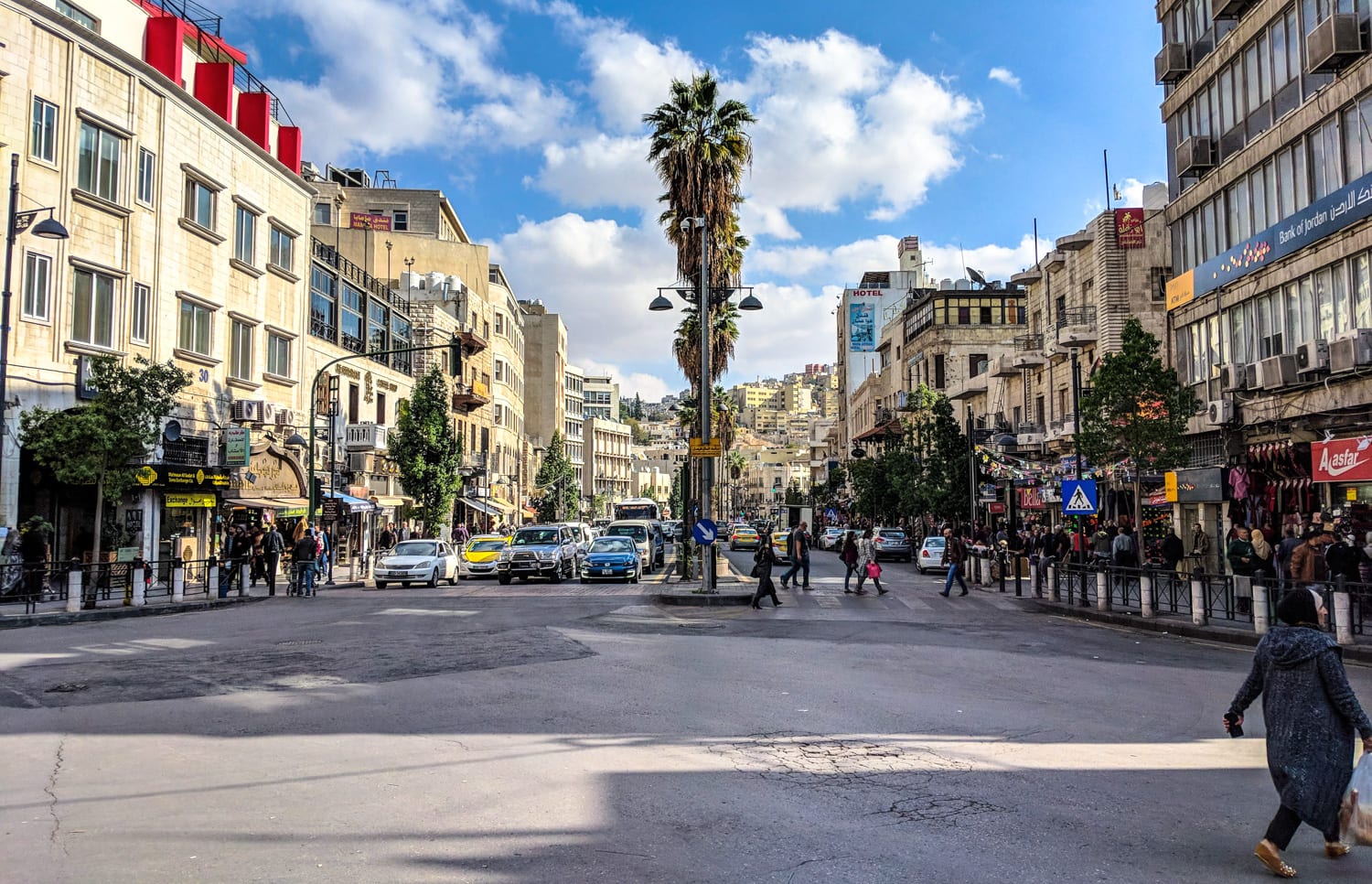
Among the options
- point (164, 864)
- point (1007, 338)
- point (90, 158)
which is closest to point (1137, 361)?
point (164, 864)

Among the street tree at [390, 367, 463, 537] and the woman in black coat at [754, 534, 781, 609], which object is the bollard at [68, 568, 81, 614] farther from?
the street tree at [390, 367, 463, 537]

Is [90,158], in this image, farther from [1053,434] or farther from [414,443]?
[1053,434]

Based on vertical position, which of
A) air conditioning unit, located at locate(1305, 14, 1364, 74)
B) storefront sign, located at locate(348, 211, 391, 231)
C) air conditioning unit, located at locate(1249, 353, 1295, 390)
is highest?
storefront sign, located at locate(348, 211, 391, 231)

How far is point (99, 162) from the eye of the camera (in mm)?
26188

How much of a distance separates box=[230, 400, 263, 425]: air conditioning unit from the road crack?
26.1 meters

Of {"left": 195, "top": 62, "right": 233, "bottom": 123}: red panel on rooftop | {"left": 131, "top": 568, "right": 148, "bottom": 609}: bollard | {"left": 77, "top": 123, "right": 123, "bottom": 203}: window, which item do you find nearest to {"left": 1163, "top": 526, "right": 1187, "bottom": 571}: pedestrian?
{"left": 131, "top": 568, "right": 148, "bottom": 609}: bollard

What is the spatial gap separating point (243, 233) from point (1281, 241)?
30.9m

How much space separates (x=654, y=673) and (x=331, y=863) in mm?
6818

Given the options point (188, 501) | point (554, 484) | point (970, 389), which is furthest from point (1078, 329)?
point (554, 484)

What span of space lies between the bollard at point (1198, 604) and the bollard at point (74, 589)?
21.3 metres

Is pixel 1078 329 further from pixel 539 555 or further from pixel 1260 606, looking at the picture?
pixel 1260 606

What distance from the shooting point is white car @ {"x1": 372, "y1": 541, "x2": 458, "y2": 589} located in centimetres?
3039

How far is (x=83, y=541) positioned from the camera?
87.0ft

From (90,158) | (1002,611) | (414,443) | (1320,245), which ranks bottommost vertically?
(1002,611)
